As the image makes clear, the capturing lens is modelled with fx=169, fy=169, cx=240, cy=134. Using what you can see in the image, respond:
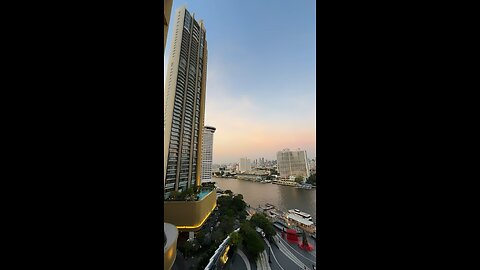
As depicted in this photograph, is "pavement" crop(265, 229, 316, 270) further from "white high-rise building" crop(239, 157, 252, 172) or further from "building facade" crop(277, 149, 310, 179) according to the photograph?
"white high-rise building" crop(239, 157, 252, 172)

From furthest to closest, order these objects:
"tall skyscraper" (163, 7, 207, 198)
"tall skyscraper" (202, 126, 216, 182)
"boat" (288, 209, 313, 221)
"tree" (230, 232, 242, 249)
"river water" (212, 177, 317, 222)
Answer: "tall skyscraper" (202, 126, 216, 182) < "tall skyscraper" (163, 7, 207, 198) < "river water" (212, 177, 317, 222) < "boat" (288, 209, 313, 221) < "tree" (230, 232, 242, 249)

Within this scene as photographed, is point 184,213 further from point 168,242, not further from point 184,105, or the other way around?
point 184,105

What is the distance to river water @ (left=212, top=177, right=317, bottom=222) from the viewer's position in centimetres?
860

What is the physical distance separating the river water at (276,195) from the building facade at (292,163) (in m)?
0.93

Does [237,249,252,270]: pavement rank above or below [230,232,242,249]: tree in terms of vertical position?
below

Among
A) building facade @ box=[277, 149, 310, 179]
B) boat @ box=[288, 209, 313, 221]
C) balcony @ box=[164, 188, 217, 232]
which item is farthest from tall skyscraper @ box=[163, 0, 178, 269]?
building facade @ box=[277, 149, 310, 179]

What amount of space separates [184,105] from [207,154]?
5.87 meters

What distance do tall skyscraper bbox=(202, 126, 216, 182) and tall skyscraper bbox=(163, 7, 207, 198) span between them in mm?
2664

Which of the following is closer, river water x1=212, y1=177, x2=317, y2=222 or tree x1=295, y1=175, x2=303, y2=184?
river water x1=212, y1=177, x2=317, y2=222

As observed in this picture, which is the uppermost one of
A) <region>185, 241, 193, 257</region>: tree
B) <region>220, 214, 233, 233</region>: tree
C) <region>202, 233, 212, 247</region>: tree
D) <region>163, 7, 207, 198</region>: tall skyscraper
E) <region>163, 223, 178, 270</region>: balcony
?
<region>163, 7, 207, 198</region>: tall skyscraper

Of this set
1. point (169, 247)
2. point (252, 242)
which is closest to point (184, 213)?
point (252, 242)
